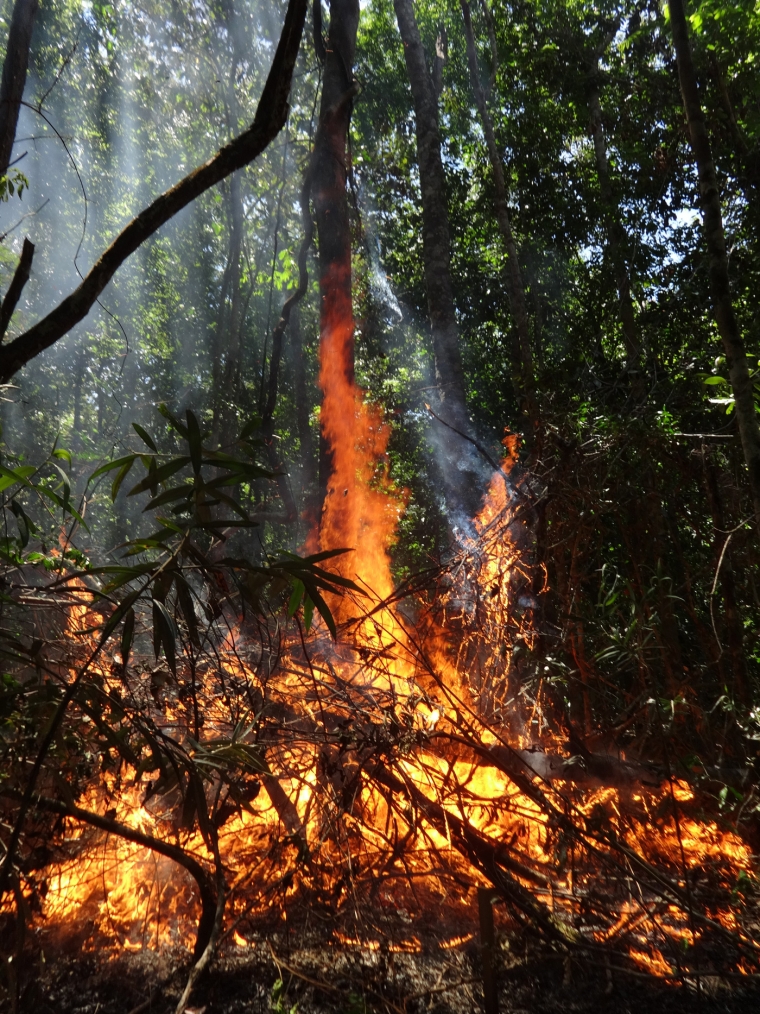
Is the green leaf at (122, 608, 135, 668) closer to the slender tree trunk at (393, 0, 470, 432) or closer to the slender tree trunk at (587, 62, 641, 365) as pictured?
the slender tree trunk at (393, 0, 470, 432)

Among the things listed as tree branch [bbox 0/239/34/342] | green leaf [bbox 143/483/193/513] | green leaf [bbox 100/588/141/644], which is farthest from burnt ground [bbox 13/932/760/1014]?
tree branch [bbox 0/239/34/342]

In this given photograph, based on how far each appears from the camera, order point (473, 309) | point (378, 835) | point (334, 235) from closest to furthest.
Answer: point (378, 835) → point (334, 235) → point (473, 309)

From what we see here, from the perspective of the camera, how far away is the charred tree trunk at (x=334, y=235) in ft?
27.4

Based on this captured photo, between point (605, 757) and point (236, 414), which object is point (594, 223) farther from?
point (605, 757)

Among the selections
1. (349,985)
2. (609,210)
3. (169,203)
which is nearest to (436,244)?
(609,210)

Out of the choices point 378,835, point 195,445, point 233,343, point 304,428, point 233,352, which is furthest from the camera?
point 233,343

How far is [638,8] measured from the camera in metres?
10.0

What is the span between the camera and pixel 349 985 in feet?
8.74

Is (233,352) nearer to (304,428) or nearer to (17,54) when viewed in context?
(304,428)

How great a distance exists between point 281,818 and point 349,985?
0.96 metres

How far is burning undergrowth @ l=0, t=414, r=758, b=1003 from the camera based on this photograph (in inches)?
97.3

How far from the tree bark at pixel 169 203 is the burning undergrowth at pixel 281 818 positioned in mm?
547

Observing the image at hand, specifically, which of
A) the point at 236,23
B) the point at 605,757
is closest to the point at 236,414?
the point at 236,23

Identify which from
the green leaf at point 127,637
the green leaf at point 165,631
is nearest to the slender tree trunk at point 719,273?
the green leaf at point 165,631
